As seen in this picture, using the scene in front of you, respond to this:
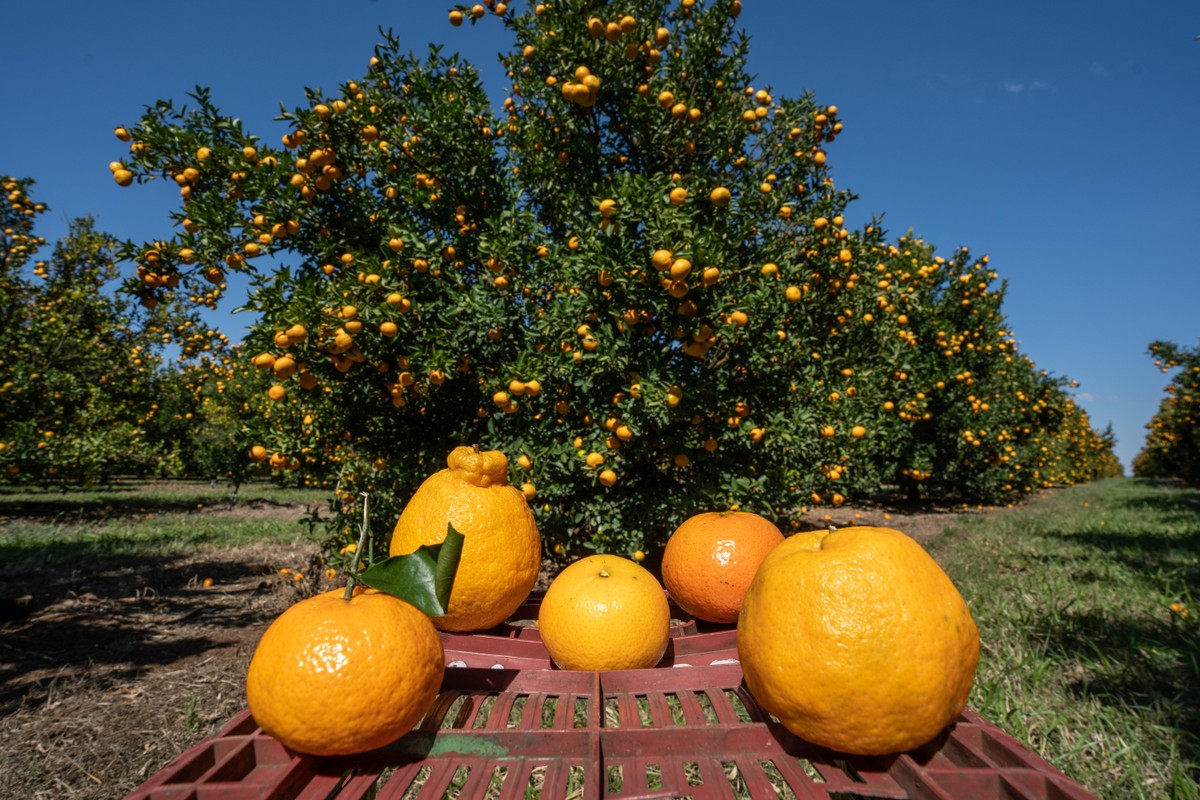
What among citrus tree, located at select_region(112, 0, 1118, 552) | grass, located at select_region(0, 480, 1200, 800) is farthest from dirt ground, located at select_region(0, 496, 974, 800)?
citrus tree, located at select_region(112, 0, 1118, 552)

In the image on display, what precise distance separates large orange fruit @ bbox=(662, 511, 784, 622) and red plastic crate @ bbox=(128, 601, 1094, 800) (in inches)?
16.2

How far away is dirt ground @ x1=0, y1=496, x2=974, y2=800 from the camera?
2.59 m

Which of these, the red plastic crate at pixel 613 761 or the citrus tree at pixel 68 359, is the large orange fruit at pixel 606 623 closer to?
the red plastic crate at pixel 613 761

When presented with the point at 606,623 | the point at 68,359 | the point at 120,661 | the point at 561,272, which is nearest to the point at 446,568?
the point at 606,623

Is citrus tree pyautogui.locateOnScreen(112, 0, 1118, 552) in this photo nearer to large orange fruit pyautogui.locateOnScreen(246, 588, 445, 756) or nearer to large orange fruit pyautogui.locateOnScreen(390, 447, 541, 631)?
large orange fruit pyautogui.locateOnScreen(390, 447, 541, 631)

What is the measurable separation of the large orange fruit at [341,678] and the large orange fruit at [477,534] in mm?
380

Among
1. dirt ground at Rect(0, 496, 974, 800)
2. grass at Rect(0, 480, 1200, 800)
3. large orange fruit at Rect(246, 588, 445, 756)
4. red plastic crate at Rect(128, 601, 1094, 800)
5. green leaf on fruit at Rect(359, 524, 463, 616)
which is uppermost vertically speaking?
green leaf on fruit at Rect(359, 524, 463, 616)

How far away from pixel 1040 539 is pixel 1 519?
16946 millimetres

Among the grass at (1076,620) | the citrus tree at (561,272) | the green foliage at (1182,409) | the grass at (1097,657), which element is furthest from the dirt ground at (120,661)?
the green foliage at (1182,409)

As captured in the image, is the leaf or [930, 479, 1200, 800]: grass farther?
[930, 479, 1200, 800]: grass

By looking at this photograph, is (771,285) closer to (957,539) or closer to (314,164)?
(314,164)

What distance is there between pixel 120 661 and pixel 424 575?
4016mm

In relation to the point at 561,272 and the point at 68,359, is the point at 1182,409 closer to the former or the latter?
the point at 561,272

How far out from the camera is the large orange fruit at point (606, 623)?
1466 mm
